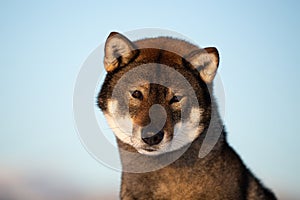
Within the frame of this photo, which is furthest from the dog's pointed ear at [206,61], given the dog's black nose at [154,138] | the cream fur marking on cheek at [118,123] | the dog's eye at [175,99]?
the cream fur marking on cheek at [118,123]

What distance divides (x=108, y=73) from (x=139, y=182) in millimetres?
1548

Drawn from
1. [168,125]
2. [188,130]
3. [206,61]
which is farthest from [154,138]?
[206,61]

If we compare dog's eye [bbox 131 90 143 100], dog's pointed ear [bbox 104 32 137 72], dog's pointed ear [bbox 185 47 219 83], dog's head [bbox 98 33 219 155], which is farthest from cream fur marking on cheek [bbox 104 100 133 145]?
dog's pointed ear [bbox 185 47 219 83]

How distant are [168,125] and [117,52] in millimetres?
1250

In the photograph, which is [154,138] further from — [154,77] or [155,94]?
[154,77]

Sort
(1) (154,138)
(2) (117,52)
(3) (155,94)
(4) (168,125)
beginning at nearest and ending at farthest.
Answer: (1) (154,138) → (4) (168,125) → (3) (155,94) → (2) (117,52)

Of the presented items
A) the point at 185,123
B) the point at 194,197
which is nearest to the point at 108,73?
the point at 185,123

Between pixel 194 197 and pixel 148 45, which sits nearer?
pixel 194 197

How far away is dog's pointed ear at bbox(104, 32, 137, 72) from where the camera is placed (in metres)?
10.4

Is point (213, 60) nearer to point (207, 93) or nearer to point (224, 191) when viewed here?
point (207, 93)

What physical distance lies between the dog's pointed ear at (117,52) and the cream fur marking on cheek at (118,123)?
1.74 feet

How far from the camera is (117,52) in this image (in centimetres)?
1047

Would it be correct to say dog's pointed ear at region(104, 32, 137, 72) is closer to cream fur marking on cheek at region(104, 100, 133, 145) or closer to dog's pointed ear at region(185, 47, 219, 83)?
cream fur marking on cheek at region(104, 100, 133, 145)

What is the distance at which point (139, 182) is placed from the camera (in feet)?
33.3
